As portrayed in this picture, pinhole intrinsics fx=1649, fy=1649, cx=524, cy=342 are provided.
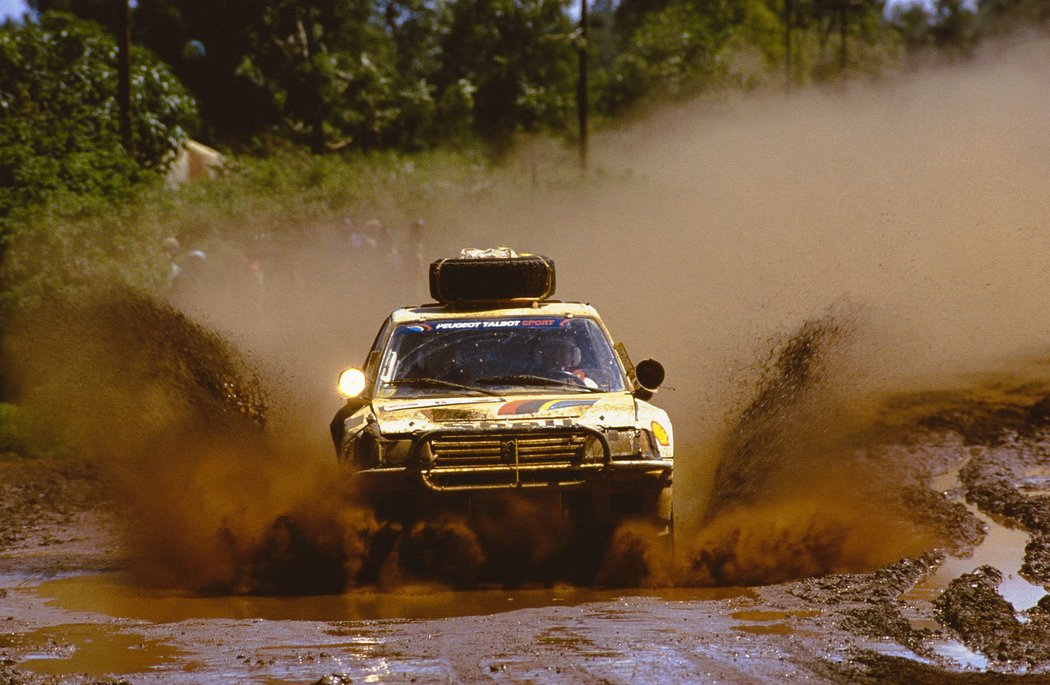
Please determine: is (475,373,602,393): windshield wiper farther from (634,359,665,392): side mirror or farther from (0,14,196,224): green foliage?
(0,14,196,224): green foliage

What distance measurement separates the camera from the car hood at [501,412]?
915cm

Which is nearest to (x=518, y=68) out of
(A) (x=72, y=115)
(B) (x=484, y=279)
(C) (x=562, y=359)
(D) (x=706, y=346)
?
(A) (x=72, y=115)

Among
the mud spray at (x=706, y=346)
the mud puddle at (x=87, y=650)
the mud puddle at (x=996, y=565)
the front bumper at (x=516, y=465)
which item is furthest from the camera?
the mud spray at (x=706, y=346)

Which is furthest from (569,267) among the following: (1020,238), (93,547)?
(93,547)

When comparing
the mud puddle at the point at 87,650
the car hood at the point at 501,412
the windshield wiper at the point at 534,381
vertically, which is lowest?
the mud puddle at the point at 87,650

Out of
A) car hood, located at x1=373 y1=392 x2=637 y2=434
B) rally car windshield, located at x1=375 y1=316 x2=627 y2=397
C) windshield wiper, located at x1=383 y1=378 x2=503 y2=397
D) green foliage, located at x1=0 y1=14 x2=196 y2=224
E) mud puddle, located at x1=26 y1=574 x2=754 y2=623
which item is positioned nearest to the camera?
mud puddle, located at x1=26 y1=574 x2=754 y2=623


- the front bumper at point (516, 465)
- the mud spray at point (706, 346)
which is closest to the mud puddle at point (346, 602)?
the mud spray at point (706, 346)

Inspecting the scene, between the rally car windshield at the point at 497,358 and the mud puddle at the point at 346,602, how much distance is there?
1.43 meters

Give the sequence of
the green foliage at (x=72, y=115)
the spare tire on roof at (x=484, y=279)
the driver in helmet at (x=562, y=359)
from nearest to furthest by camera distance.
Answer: the driver in helmet at (x=562, y=359)
the spare tire on roof at (x=484, y=279)
the green foliage at (x=72, y=115)

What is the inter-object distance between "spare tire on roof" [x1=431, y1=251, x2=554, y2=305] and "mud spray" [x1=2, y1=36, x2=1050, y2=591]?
1.42 metres

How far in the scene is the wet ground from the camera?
664cm

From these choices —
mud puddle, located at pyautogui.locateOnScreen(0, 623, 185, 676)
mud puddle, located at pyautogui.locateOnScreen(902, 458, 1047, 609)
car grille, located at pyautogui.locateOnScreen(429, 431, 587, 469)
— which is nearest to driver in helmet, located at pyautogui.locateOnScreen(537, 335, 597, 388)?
car grille, located at pyautogui.locateOnScreen(429, 431, 587, 469)

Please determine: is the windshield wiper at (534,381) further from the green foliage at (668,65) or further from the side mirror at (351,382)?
the green foliage at (668,65)

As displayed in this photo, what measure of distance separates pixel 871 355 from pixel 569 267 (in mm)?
9741
